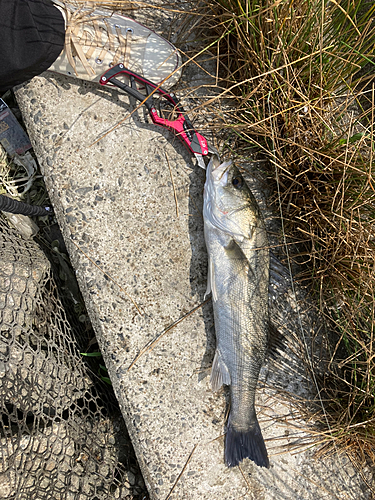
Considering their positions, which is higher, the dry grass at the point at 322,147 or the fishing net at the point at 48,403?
the dry grass at the point at 322,147

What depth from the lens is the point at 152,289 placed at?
2512mm

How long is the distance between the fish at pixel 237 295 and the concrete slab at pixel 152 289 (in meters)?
0.14

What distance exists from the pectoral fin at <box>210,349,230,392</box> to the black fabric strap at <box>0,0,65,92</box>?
222 cm

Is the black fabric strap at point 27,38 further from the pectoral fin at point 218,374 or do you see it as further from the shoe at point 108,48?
the pectoral fin at point 218,374

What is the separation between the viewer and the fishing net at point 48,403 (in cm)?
214

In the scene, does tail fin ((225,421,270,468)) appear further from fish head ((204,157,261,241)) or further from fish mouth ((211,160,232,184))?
fish mouth ((211,160,232,184))

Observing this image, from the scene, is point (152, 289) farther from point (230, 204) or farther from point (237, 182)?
point (237, 182)

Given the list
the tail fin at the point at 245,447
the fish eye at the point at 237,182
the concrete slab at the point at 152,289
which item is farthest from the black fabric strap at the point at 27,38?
the tail fin at the point at 245,447

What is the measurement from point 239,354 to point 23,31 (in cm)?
243

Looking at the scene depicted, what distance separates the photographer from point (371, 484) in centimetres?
262

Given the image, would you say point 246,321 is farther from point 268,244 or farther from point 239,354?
point 268,244

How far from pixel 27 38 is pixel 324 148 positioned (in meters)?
2.03

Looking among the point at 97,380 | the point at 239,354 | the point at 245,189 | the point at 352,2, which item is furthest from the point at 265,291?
the point at 352,2

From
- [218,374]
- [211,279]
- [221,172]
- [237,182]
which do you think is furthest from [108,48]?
[218,374]
